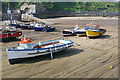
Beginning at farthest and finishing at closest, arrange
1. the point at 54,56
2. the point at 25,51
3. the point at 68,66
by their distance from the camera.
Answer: the point at 54,56
the point at 25,51
the point at 68,66

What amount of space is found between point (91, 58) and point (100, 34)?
13.0 metres

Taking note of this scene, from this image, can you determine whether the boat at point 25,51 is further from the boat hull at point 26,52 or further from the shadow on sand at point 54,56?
the shadow on sand at point 54,56

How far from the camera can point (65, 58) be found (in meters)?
A: 18.5

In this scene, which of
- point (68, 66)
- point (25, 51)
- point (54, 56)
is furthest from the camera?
point (54, 56)

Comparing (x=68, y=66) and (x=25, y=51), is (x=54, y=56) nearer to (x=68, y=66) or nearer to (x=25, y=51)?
(x=68, y=66)

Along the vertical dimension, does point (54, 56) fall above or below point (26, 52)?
below

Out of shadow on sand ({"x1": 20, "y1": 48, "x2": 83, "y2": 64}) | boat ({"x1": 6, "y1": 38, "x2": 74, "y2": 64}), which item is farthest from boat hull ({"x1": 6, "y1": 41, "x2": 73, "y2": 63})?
shadow on sand ({"x1": 20, "y1": 48, "x2": 83, "y2": 64})

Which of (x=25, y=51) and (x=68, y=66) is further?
(x=25, y=51)

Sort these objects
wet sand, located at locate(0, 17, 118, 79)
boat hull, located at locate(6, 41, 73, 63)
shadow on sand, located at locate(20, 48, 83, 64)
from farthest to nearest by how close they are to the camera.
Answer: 1. shadow on sand, located at locate(20, 48, 83, 64)
2. boat hull, located at locate(6, 41, 73, 63)
3. wet sand, located at locate(0, 17, 118, 79)

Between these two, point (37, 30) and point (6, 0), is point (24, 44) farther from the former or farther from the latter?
point (6, 0)

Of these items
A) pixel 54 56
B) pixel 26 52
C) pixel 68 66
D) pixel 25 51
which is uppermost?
pixel 25 51

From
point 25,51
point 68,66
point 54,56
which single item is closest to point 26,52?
point 25,51

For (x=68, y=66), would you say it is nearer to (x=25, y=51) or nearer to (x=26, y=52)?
(x=26, y=52)

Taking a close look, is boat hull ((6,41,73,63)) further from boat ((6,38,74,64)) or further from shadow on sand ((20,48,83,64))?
shadow on sand ((20,48,83,64))
